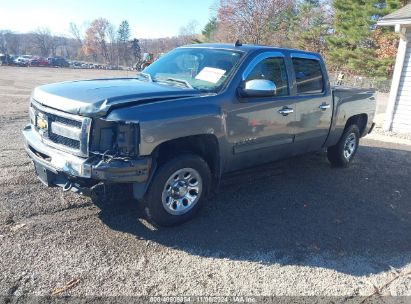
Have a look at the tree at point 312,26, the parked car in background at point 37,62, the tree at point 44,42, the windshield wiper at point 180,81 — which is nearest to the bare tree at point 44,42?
the tree at point 44,42

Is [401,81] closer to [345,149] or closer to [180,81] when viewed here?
[345,149]

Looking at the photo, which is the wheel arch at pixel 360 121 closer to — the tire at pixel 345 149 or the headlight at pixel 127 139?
the tire at pixel 345 149

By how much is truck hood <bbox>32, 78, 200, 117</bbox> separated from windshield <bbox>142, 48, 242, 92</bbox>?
26 cm

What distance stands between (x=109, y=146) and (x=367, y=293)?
265 cm

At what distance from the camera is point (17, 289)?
291cm

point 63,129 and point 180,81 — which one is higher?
point 180,81

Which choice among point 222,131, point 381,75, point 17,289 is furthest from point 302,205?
point 381,75

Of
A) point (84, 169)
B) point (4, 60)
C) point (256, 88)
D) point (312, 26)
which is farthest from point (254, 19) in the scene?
point (4, 60)

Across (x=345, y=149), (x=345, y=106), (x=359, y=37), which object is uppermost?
(x=359, y=37)

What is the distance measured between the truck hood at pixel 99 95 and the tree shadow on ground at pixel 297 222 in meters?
1.20

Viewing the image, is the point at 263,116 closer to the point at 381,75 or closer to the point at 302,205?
the point at 302,205

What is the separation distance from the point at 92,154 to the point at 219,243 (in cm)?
156

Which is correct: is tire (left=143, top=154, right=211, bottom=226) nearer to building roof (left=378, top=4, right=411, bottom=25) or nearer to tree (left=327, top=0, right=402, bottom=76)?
building roof (left=378, top=4, right=411, bottom=25)

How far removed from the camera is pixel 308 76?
17.8 feet
